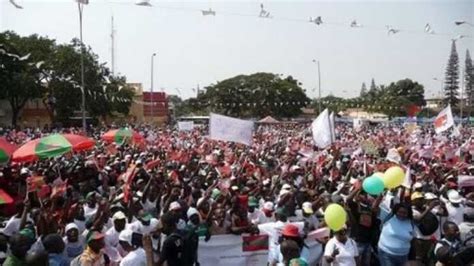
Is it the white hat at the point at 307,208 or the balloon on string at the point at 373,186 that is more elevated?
the balloon on string at the point at 373,186

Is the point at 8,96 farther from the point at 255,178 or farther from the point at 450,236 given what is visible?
the point at 450,236

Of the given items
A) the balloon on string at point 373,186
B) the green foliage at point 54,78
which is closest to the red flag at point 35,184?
the balloon on string at point 373,186

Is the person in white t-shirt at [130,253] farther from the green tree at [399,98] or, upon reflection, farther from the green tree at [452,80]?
the green tree at [452,80]

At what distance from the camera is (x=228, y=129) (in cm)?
1220

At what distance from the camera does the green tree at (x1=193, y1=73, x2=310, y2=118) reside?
83250mm

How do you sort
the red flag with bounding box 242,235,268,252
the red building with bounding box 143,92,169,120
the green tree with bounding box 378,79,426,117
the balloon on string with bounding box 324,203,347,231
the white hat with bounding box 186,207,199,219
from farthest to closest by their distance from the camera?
1. the green tree with bounding box 378,79,426,117
2. the red building with bounding box 143,92,169,120
3. the red flag with bounding box 242,235,268,252
4. the white hat with bounding box 186,207,199,219
5. the balloon on string with bounding box 324,203,347,231

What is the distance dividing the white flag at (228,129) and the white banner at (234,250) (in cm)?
459

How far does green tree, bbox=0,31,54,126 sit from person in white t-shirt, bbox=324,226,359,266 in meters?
36.6

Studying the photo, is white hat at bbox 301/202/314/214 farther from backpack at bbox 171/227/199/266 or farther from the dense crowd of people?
backpack at bbox 171/227/199/266

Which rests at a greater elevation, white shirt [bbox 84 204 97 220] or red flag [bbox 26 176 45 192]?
red flag [bbox 26 176 45 192]

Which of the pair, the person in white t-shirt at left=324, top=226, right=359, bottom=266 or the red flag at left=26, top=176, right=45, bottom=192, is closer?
the person in white t-shirt at left=324, top=226, right=359, bottom=266

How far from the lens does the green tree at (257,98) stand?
273 feet

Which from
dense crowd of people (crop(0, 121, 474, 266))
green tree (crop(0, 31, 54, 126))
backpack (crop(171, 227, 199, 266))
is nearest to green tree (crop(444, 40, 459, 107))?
green tree (crop(0, 31, 54, 126))

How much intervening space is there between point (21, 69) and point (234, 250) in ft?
134
